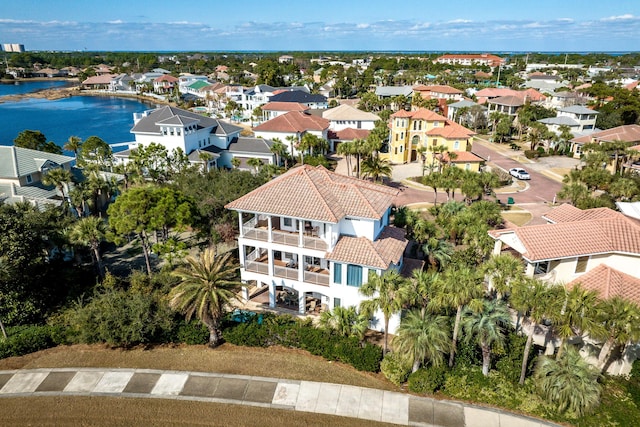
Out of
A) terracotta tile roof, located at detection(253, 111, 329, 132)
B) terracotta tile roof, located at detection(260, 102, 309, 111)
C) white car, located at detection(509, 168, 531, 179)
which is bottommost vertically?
white car, located at detection(509, 168, 531, 179)

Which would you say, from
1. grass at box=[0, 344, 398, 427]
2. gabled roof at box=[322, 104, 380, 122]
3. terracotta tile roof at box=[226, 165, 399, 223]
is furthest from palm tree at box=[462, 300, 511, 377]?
gabled roof at box=[322, 104, 380, 122]

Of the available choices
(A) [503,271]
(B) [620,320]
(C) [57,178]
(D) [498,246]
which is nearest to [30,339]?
(C) [57,178]

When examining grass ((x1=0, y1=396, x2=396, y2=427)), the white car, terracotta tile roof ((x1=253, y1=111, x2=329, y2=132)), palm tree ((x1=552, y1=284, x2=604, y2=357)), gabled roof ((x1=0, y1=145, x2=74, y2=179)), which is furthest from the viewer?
terracotta tile roof ((x1=253, y1=111, x2=329, y2=132))

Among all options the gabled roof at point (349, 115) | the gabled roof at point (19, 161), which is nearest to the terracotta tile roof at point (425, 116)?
the gabled roof at point (349, 115)

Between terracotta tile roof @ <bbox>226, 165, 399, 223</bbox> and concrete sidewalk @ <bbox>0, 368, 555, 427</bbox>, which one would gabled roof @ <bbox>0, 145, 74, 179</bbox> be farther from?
terracotta tile roof @ <bbox>226, 165, 399, 223</bbox>

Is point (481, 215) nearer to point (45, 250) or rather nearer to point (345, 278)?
point (345, 278)

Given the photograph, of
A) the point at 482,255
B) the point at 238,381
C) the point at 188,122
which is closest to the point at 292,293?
the point at 238,381
